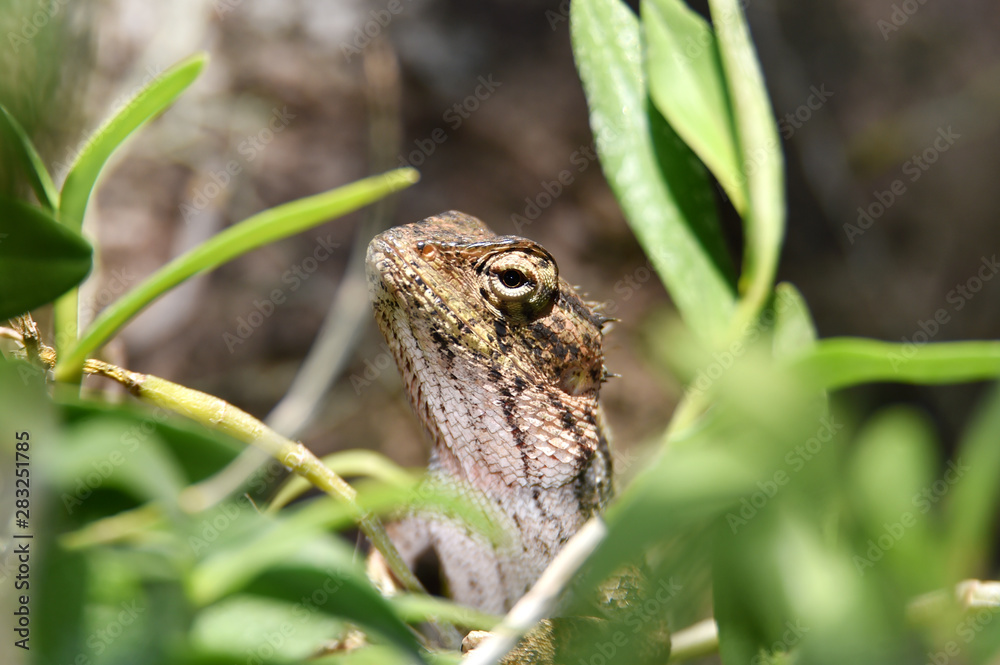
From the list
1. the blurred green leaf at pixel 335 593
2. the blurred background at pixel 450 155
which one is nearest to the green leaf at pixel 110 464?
the blurred green leaf at pixel 335 593

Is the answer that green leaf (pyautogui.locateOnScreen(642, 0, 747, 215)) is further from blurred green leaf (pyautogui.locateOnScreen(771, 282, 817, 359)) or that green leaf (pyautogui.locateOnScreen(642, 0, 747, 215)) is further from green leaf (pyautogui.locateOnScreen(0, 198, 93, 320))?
green leaf (pyautogui.locateOnScreen(0, 198, 93, 320))

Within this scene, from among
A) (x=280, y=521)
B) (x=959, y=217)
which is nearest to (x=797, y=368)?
(x=280, y=521)

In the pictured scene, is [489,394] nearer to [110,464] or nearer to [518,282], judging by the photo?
[518,282]

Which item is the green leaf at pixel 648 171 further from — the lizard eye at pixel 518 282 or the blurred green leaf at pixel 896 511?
the blurred green leaf at pixel 896 511

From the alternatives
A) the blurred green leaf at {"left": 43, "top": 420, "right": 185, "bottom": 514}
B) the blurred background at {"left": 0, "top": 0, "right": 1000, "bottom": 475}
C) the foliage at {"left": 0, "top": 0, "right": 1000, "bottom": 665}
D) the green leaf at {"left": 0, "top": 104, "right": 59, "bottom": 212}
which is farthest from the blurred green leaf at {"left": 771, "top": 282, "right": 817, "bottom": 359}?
the blurred background at {"left": 0, "top": 0, "right": 1000, "bottom": 475}

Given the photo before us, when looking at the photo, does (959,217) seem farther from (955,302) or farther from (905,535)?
(905,535)

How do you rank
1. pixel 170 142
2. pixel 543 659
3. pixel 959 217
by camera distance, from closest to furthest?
1. pixel 543 659
2. pixel 170 142
3. pixel 959 217
